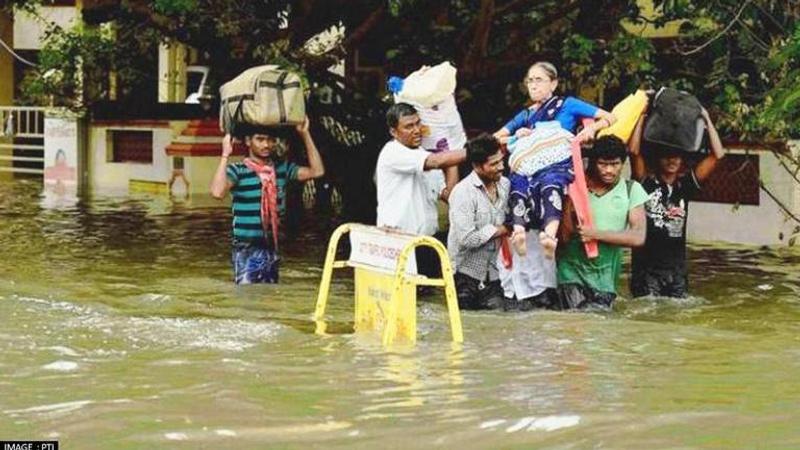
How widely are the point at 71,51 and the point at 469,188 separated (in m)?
12.0

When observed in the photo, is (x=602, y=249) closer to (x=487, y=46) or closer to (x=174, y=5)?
(x=174, y=5)

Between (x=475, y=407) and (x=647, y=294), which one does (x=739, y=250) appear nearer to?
(x=647, y=294)

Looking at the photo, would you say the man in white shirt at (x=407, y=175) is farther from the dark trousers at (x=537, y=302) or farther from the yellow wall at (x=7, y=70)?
the yellow wall at (x=7, y=70)

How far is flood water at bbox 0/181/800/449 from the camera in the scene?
22.2 feet

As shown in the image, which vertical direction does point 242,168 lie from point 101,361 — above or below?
above

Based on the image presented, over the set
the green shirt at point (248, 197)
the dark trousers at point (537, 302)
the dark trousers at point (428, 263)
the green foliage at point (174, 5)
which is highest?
the green foliage at point (174, 5)

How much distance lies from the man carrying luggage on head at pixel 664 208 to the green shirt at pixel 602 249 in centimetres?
46

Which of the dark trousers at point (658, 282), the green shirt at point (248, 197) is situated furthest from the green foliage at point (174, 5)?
the dark trousers at point (658, 282)

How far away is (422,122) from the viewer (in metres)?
10.8

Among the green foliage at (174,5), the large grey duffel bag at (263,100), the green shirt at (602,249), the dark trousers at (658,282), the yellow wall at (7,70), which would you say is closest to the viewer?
the green shirt at (602,249)

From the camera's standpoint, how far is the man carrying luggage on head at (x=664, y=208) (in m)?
10.9

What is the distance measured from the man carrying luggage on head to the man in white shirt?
4.61 ft

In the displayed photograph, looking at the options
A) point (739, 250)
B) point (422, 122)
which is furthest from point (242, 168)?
point (739, 250)

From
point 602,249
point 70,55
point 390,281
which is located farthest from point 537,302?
point 70,55
